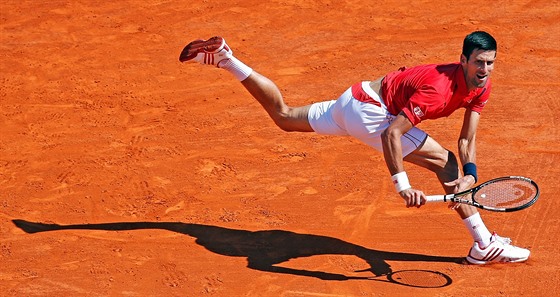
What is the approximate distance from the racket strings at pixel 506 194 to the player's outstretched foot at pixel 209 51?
2.73 meters

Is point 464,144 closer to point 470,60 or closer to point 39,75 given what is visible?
point 470,60

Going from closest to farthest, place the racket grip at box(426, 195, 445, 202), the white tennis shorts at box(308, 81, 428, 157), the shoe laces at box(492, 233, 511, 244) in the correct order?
the racket grip at box(426, 195, 445, 202) → the white tennis shorts at box(308, 81, 428, 157) → the shoe laces at box(492, 233, 511, 244)

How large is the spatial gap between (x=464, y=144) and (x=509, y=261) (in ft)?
3.42

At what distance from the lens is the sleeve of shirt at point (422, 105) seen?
7.46 m

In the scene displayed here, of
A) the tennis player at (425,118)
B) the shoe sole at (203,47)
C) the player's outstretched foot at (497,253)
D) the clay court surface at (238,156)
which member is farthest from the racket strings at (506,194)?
the shoe sole at (203,47)

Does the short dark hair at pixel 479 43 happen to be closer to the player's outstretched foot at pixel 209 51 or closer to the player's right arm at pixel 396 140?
the player's right arm at pixel 396 140

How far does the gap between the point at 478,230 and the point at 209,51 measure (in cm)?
298

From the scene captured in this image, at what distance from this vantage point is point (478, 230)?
316 inches

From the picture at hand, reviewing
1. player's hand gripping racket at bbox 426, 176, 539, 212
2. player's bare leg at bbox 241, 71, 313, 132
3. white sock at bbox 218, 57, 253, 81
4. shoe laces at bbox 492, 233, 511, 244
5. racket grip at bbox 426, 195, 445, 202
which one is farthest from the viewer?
white sock at bbox 218, 57, 253, 81

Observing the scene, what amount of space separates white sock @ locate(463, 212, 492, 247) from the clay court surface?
0.25m

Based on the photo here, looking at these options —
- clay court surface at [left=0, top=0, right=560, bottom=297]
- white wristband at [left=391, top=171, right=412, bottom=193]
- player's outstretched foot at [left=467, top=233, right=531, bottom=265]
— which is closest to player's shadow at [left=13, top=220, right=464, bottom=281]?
clay court surface at [left=0, top=0, right=560, bottom=297]

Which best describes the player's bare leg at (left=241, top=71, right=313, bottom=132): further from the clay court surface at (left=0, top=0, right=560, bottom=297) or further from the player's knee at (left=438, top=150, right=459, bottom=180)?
the player's knee at (left=438, top=150, right=459, bottom=180)

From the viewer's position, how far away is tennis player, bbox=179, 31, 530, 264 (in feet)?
24.6

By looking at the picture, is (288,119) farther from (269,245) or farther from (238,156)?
(238,156)
